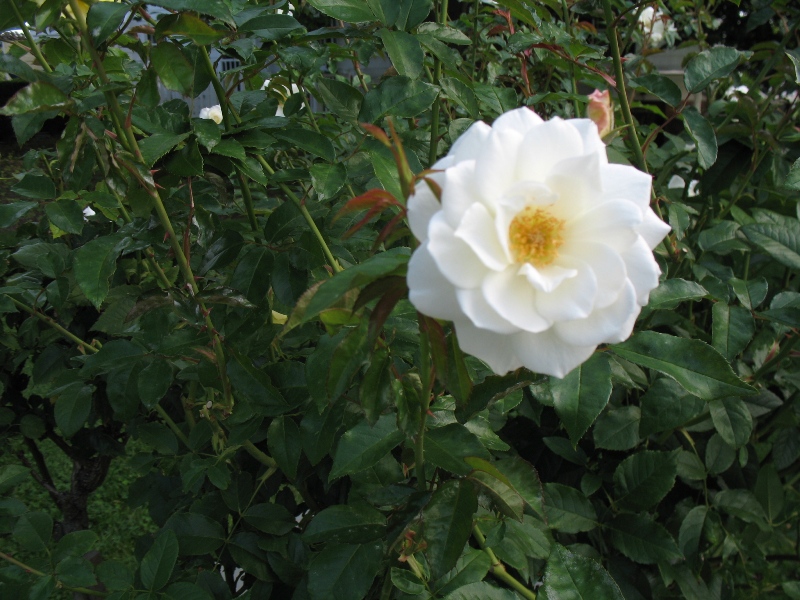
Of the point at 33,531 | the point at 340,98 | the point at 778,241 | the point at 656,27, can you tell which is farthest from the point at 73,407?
the point at 656,27

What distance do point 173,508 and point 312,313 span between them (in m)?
1.00

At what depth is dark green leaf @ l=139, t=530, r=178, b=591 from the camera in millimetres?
982

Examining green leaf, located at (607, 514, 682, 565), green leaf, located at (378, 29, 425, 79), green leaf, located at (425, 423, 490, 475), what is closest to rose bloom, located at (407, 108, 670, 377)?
green leaf, located at (425, 423, 490, 475)

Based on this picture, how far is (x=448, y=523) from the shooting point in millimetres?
718

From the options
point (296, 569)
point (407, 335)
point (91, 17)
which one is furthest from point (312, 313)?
point (296, 569)

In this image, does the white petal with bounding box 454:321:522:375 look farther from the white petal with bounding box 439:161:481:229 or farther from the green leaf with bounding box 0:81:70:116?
the green leaf with bounding box 0:81:70:116

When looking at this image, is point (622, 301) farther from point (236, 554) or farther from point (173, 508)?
point (173, 508)

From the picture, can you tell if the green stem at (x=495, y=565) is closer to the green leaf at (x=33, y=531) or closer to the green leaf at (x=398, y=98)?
the green leaf at (x=398, y=98)

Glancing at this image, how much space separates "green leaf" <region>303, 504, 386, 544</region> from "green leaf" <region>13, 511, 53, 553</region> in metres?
0.55

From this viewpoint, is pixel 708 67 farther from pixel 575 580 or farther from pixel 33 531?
pixel 33 531

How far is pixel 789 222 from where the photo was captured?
1.43 meters

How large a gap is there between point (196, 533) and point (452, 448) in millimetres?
593

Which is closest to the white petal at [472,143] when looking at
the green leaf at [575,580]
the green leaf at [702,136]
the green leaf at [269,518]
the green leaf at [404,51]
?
the green leaf at [404,51]

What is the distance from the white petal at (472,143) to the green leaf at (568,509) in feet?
2.74
